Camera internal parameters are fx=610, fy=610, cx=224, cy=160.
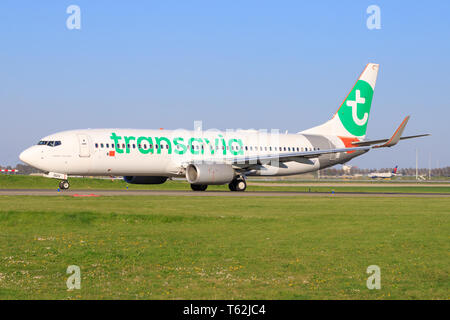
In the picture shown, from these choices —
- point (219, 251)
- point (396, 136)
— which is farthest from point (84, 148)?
point (219, 251)

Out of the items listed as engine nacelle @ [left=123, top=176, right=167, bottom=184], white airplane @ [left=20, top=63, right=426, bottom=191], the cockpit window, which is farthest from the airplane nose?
engine nacelle @ [left=123, top=176, right=167, bottom=184]

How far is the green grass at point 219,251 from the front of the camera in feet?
37.4

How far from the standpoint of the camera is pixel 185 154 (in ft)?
141

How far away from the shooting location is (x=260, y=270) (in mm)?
13258

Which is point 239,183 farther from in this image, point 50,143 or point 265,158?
point 50,143

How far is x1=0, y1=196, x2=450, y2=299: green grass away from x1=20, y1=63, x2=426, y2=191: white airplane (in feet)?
42.3

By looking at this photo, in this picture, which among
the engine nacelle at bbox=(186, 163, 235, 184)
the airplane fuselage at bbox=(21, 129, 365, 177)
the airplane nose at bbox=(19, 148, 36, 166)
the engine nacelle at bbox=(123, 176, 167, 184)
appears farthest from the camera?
the engine nacelle at bbox=(123, 176, 167, 184)

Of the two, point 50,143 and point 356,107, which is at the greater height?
Result: point 356,107

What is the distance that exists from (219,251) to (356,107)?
129ft

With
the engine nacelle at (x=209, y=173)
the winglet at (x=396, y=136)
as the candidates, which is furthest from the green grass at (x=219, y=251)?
the winglet at (x=396, y=136)

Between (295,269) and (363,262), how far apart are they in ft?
6.11

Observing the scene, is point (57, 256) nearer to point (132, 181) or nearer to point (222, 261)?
point (222, 261)

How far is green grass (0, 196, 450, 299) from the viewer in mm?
11391

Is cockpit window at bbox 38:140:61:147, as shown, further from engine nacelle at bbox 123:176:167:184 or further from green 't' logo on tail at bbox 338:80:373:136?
green 't' logo on tail at bbox 338:80:373:136
